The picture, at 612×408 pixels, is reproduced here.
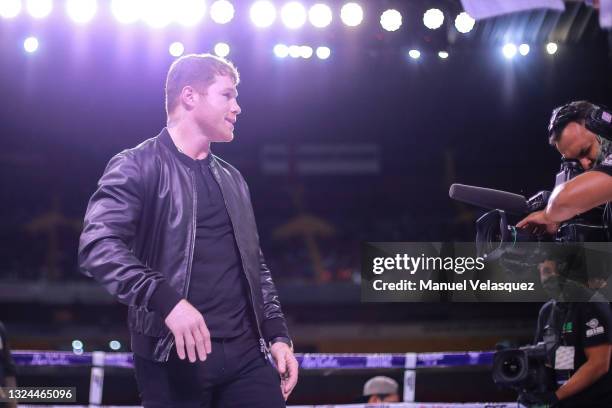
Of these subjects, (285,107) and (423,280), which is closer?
(423,280)

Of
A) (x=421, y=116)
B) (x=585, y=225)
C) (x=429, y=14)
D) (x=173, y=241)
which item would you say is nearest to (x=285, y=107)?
(x=421, y=116)

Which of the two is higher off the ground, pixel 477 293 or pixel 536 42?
pixel 536 42

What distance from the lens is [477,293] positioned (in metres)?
3.70

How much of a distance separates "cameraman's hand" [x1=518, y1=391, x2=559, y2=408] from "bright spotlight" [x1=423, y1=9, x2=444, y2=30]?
11.8 ft

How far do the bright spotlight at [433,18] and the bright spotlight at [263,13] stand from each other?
1296 mm

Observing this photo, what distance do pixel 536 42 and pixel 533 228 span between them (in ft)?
14.0

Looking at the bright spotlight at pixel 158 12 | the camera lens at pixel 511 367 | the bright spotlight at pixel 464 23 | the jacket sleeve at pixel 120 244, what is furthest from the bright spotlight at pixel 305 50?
the jacket sleeve at pixel 120 244

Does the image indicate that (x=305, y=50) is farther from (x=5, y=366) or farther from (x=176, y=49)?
(x=5, y=366)

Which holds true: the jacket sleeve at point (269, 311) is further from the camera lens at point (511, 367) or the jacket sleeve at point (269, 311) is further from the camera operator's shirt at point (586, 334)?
the camera operator's shirt at point (586, 334)

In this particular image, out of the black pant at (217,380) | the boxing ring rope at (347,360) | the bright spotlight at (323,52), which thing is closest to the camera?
the black pant at (217,380)

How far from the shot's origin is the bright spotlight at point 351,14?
5.47 metres

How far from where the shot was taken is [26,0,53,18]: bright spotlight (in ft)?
17.7

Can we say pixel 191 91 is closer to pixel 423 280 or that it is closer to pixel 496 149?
pixel 423 280

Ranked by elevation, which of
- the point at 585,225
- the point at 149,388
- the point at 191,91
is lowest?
the point at 149,388
